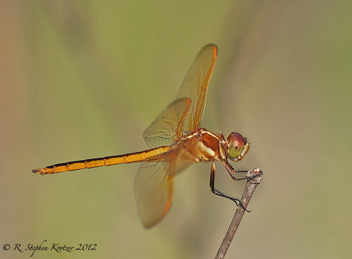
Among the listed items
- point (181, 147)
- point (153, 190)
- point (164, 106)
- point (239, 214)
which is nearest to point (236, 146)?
point (181, 147)

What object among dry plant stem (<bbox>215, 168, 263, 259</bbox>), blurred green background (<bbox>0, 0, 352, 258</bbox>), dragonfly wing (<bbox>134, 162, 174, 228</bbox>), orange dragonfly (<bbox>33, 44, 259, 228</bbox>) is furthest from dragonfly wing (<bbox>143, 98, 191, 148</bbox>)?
dry plant stem (<bbox>215, 168, 263, 259</bbox>)

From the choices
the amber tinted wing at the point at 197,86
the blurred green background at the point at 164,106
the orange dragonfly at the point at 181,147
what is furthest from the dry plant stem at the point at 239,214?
the blurred green background at the point at 164,106

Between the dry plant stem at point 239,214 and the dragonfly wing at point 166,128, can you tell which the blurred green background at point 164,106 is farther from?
the dry plant stem at point 239,214

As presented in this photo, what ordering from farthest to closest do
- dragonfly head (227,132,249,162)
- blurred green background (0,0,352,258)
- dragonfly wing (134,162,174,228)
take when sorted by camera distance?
blurred green background (0,0,352,258) → dragonfly head (227,132,249,162) → dragonfly wing (134,162,174,228)

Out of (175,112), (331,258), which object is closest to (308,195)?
(331,258)

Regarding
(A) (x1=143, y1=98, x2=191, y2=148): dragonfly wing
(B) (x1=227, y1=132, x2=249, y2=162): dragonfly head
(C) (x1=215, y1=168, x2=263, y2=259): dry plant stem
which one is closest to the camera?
(C) (x1=215, y1=168, x2=263, y2=259): dry plant stem

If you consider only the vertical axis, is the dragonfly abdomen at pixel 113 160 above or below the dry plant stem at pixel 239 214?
below

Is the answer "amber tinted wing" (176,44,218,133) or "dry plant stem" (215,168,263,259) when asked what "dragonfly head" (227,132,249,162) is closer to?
"amber tinted wing" (176,44,218,133)
